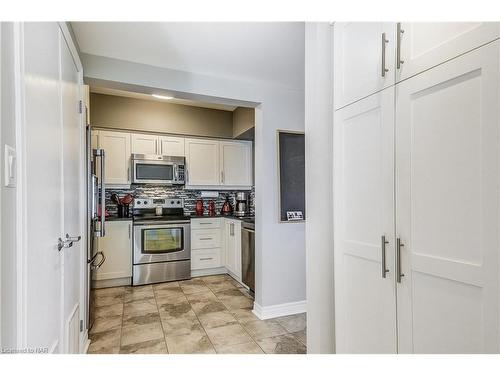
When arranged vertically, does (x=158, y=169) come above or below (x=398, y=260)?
above

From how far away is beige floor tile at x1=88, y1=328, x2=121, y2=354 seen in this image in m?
2.15

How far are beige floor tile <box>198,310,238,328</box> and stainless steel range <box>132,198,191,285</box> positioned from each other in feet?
4.20

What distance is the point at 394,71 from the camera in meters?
1.15

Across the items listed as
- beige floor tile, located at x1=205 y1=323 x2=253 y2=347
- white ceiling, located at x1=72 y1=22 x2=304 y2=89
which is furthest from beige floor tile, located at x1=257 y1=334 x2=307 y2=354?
white ceiling, located at x1=72 y1=22 x2=304 y2=89

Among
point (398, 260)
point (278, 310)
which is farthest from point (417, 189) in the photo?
point (278, 310)

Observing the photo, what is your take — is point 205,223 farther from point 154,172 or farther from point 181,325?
point 181,325

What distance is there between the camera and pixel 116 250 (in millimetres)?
3650

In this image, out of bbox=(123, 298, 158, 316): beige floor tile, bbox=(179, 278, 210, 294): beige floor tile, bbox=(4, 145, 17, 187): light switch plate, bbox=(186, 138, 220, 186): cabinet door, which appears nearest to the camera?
bbox=(4, 145, 17, 187): light switch plate

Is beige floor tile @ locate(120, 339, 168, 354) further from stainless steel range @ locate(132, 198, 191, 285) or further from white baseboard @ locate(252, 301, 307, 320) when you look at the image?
stainless steel range @ locate(132, 198, 191, 285)

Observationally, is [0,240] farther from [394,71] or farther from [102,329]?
[102,329]

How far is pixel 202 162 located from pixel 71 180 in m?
2.70

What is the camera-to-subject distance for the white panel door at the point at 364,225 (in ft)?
3.84

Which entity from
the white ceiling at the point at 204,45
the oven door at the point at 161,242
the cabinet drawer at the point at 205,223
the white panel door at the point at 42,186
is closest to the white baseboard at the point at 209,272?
the oven door at the point at 161,242
